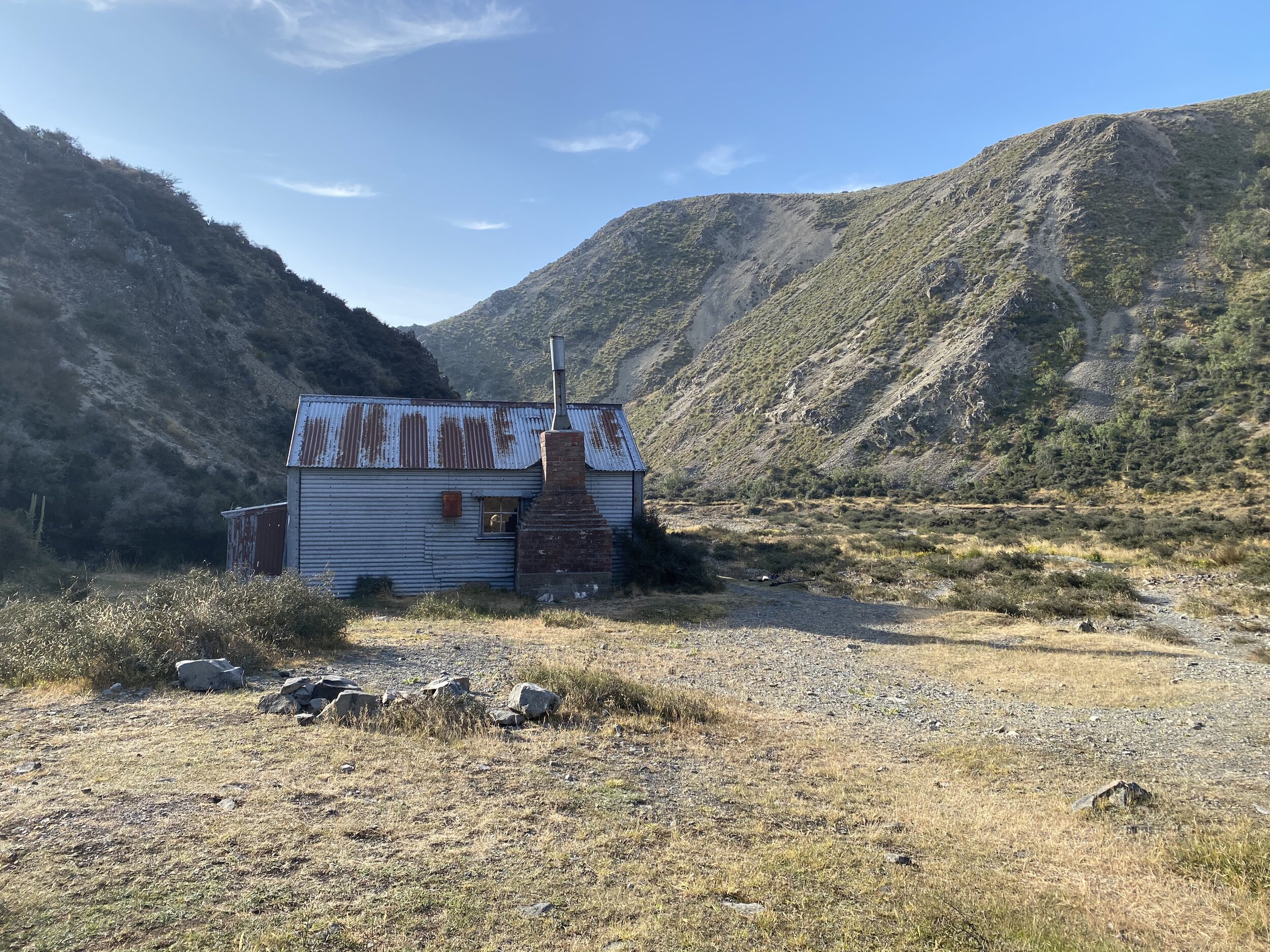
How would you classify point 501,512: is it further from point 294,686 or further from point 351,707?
point 351,707

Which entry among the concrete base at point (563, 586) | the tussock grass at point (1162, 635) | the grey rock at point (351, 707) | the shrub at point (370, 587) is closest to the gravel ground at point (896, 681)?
the tussock grass at point (1162, 635)

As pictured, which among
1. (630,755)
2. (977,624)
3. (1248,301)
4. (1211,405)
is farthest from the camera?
(1248,301)

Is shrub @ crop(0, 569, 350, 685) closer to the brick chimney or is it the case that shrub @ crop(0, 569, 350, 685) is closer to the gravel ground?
the gravel ground

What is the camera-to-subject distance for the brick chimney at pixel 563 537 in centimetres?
1691

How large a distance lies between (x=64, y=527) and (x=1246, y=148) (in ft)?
232

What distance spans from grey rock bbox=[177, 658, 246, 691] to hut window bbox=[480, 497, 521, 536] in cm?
985

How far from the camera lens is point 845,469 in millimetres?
45688

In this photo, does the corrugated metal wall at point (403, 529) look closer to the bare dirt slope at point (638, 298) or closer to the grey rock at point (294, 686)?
the grey rock at point (294, 686)

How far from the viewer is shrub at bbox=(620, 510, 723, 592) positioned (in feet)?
58.7

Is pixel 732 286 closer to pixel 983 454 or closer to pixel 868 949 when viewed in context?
pixel 983 454

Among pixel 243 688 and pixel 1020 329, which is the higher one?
pixel 1020 329

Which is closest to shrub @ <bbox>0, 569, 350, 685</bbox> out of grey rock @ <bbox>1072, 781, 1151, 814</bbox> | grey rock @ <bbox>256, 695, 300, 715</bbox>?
grey rock @ <bbox>256, 695, 300, 715</bbox>

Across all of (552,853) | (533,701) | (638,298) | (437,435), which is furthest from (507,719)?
(638,298)

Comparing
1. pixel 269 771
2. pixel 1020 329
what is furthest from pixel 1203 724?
pixel 1020 329
